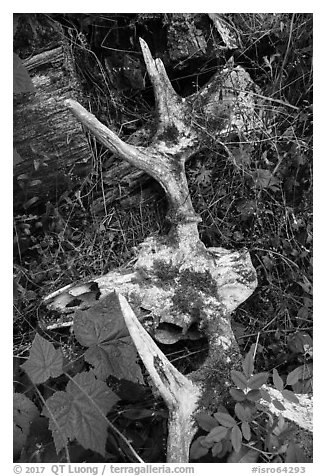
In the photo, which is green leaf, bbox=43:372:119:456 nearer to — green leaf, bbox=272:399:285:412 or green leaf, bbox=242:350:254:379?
green leaf, bbox=242:350:254:379

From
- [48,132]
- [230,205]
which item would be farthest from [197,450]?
[48,132]

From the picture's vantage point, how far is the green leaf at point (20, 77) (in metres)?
2.23

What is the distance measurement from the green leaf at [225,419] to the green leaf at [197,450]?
0.12 m

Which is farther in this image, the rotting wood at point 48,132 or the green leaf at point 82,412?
the rotting wood at point 48,132

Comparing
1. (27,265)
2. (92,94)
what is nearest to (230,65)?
(92,94)

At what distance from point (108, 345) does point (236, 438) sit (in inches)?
26.0

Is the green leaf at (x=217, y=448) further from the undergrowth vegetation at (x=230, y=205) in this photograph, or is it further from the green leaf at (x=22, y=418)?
the green leaf at (x=22, y=418)

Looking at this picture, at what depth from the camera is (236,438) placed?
1.94m

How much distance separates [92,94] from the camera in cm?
270

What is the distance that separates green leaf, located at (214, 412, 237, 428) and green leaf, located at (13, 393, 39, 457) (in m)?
0.78

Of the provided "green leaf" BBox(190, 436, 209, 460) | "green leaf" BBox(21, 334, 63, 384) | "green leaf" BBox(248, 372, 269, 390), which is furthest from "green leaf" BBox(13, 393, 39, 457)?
"green leaf" BBox(248, 372, 269, 390)

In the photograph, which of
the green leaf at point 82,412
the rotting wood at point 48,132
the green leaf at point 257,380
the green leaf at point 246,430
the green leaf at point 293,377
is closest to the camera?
the green leaf at point 82,412

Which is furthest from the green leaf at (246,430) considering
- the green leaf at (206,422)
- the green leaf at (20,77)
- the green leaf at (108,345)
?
the green leaf at (20,77)

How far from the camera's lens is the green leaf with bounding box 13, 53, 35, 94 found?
7.31 ft
